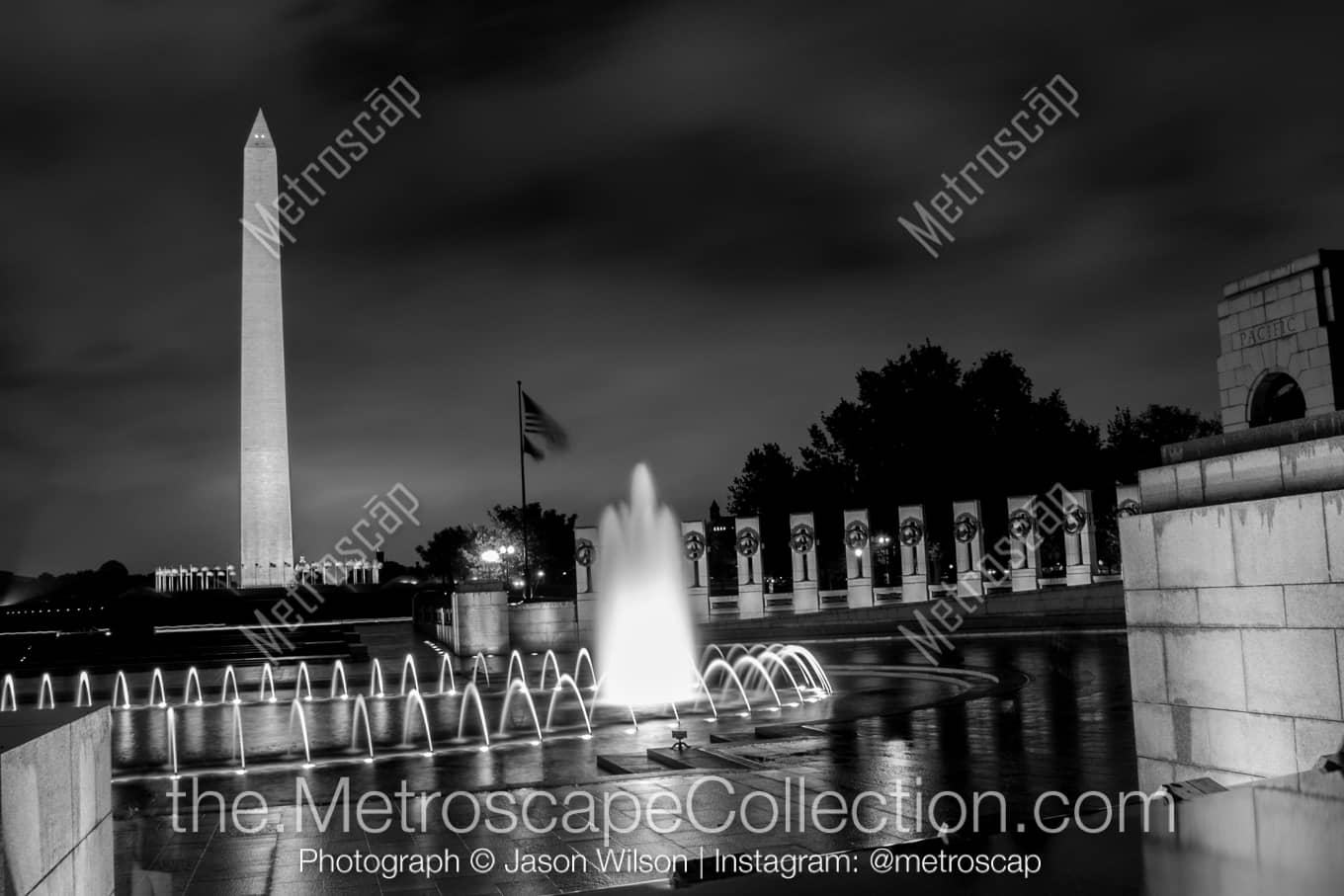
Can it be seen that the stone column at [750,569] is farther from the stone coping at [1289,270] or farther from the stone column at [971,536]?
the stone coping at [1289,270]

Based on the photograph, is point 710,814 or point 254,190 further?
point 254,190

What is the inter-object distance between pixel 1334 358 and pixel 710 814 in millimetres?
8209

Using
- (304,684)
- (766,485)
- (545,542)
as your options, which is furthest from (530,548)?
(304,684)

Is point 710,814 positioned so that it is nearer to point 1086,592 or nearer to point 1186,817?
point 1186,817

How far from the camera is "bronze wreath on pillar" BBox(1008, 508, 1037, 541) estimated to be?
36906mm

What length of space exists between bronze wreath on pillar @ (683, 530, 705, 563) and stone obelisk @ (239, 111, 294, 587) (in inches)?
699

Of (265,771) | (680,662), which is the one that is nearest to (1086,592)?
(680,662)

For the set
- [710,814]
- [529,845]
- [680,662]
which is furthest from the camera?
[680,662]

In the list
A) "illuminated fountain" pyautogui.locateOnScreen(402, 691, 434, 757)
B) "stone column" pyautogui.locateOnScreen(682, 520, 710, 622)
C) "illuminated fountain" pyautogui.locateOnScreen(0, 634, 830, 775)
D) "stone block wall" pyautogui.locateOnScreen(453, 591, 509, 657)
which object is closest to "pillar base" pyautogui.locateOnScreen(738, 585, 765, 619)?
"stone column" pyautogui.locateOnScreen(682, 520, 710, 622)

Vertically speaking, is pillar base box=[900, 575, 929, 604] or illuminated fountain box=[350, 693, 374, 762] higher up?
pillar base box=[900, 575, 929, 604]

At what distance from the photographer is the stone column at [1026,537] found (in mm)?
36906

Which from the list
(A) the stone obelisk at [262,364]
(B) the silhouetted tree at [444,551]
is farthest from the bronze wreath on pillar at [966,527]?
(B) the silhouetted tree at [444,551]

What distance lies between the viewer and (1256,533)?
23.5 feet

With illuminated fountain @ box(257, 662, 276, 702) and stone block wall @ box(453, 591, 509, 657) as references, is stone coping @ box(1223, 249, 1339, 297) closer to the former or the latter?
illuminated fountain @ box(257, 662, 276, 702)
